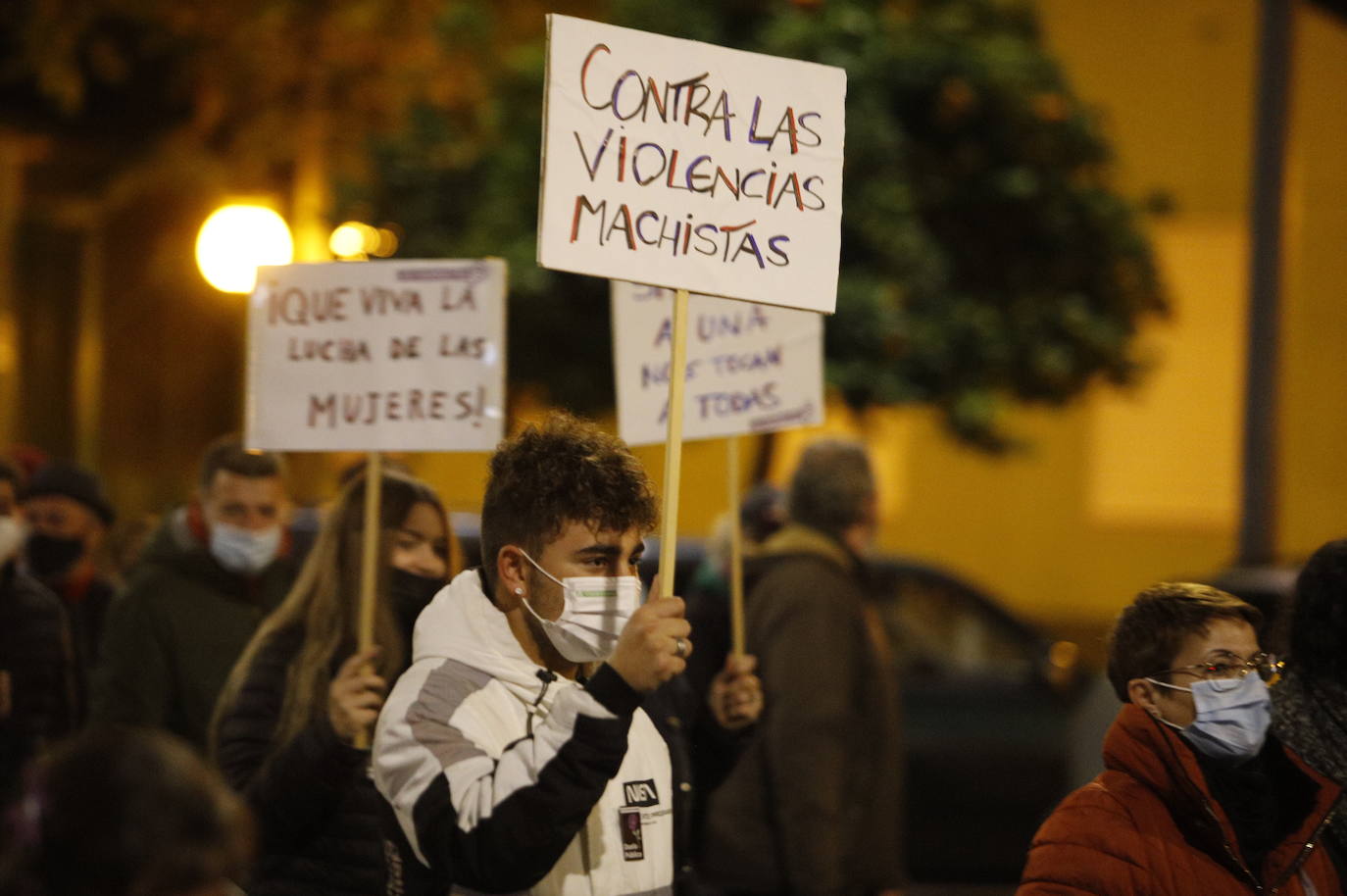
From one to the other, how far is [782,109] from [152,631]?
2506 mm

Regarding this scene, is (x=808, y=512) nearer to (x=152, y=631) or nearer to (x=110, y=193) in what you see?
(x=152, y=631)

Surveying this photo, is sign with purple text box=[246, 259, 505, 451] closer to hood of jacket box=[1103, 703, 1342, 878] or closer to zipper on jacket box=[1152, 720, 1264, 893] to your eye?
hood of jacket box=[1103, 703, 1342, 878]

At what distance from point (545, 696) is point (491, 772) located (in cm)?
20

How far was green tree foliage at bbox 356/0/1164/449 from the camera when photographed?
9.60 metres

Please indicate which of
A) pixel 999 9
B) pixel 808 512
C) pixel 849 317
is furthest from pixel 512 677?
pixel 999 9

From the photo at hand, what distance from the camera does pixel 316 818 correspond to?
11.7 feet

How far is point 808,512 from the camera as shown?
5.29 meters

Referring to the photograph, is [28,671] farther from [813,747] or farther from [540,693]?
[540,693]

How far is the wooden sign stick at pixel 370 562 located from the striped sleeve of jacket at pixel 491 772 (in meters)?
1.05

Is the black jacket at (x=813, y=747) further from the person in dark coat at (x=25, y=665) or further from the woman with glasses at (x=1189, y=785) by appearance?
the person in dark coat at (x=25, y=665)

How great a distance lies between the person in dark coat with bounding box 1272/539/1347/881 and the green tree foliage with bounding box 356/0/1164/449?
19.7ft

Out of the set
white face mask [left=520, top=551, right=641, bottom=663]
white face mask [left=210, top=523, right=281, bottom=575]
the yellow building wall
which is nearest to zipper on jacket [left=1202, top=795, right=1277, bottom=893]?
white face mask [left=520, top=551, right=641, bottom=663]

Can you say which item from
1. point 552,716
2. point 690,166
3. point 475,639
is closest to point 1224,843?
point 552,716

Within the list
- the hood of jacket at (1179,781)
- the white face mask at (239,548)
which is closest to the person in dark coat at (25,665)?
the white face mask at (239,548)
